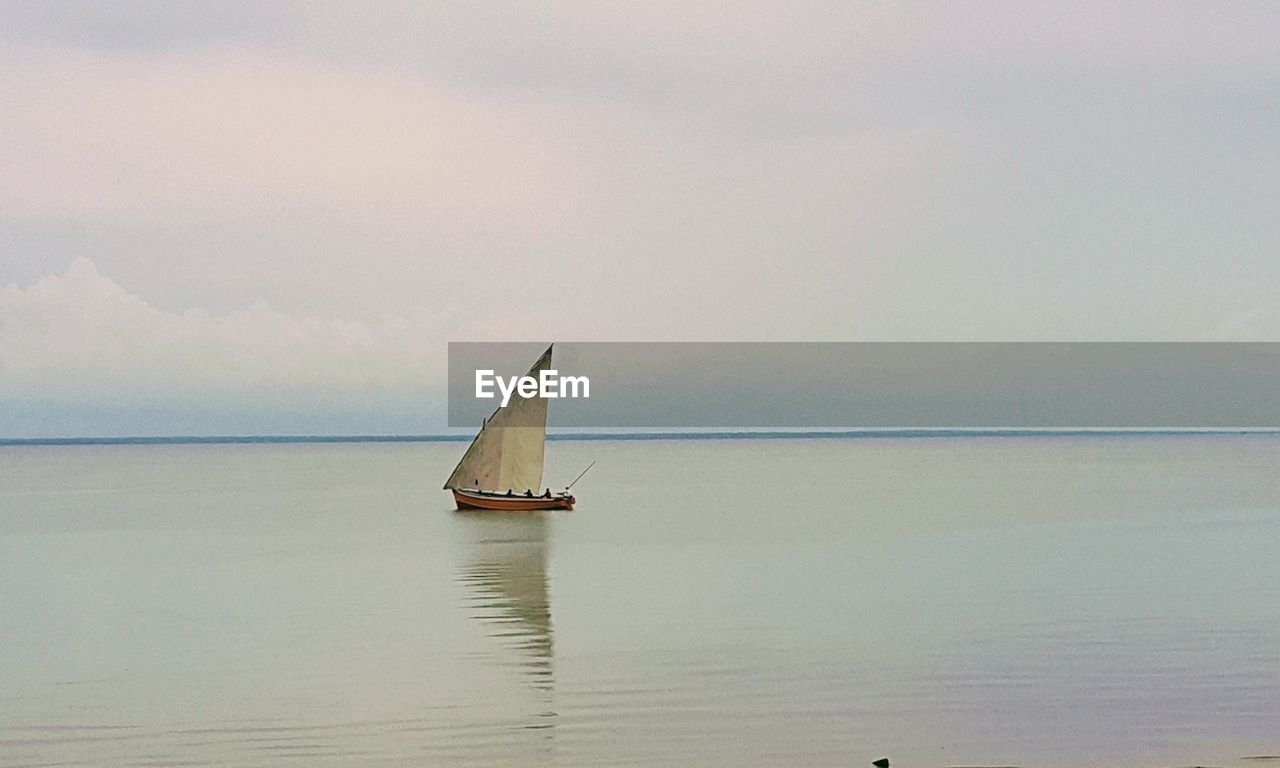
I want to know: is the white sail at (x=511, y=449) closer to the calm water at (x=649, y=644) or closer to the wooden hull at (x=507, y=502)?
the wooden hull at (x=507, y=502)

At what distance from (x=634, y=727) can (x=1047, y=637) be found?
11186 millimetres

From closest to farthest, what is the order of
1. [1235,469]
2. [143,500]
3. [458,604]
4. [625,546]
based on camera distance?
[458,604]
[625,546]
[143,500]
[1235,469]

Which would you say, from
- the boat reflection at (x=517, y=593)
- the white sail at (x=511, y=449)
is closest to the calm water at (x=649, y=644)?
the boat reflection at (x=517, y=593)

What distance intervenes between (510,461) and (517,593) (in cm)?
2866

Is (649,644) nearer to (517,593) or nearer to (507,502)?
(517,593)

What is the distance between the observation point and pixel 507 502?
219ft

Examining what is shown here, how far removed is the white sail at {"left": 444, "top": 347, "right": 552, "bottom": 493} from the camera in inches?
2442

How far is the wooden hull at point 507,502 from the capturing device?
219 ft

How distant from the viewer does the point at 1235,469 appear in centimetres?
13450

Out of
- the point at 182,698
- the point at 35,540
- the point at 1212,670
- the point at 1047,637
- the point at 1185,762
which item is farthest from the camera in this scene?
the point at 35,540

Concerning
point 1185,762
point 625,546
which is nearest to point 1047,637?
point 1185,762

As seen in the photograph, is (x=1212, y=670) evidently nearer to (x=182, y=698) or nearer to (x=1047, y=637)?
(x=1047, y=637)

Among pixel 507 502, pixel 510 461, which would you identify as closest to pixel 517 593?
pixel 510 461

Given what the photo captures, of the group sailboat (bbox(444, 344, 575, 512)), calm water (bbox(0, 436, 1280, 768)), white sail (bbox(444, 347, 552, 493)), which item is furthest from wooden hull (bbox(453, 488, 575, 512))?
calm water (bbox(0, 436, 1280, 768))
